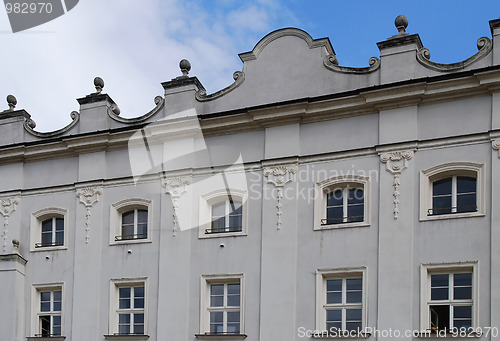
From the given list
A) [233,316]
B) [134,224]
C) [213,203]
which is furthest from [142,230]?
[233,316]

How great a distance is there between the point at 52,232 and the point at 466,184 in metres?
13.0

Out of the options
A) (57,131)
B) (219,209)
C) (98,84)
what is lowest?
(219,209)

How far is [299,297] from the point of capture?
21.0m

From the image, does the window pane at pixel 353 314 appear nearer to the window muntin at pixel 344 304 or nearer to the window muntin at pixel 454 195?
the window muntin at pixel 344 304

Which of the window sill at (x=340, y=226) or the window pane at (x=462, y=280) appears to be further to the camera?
the window sill at (x=340, y=226)

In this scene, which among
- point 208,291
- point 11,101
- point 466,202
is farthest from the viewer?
point 11,101

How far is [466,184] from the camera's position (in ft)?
66.0

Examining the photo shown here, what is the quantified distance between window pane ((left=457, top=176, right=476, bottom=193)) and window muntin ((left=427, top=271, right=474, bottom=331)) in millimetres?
2117

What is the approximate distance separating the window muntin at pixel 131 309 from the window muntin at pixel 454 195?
29.2 ft

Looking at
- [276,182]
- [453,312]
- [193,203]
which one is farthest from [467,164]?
[193,203]

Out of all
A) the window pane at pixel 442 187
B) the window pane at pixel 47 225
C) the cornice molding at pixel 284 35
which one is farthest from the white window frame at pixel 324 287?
the window pane at pixel 47 225

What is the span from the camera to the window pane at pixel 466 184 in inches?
788

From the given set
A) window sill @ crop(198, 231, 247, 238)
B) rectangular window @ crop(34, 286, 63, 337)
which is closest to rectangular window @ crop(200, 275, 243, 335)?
window sill @ crop(198, 231, 247, 238)

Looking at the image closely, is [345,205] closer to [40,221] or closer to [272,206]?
[272,206]
